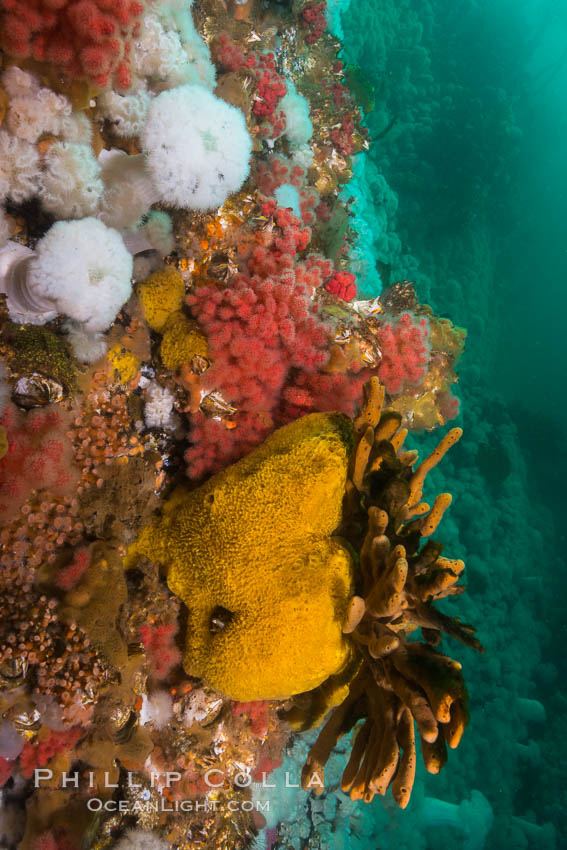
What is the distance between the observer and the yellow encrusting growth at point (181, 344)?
339 cm

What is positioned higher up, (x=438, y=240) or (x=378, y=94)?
(x=378, y=94)

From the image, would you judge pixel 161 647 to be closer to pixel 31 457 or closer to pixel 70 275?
pixel 31 457

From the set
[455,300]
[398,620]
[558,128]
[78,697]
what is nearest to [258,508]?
[398,620]

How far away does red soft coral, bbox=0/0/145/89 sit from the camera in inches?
101

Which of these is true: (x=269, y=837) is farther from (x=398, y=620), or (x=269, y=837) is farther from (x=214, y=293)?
(x=214, y=293)

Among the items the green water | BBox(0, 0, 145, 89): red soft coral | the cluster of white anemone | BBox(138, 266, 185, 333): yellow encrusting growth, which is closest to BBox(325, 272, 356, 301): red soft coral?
the cluster of white anemone

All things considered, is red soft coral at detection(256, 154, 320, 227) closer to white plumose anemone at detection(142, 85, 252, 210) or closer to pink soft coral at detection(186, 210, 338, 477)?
white plumose anemone at detection(142, 85, 252, 210)

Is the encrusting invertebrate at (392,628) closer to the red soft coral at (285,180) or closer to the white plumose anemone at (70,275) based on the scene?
the white plumose anemone at (70,275)

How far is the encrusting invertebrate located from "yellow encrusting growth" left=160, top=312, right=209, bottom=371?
1.35m

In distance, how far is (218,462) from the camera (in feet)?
11.3

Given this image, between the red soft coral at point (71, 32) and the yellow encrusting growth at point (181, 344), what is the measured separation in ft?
5.27

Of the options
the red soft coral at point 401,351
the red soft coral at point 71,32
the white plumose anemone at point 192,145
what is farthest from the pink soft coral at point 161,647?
the red soft coral at point 71,32

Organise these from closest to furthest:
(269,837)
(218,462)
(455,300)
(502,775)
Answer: (218,462), (269,837), (502,775), (455,300)

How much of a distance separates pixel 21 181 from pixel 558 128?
19.4 metres
